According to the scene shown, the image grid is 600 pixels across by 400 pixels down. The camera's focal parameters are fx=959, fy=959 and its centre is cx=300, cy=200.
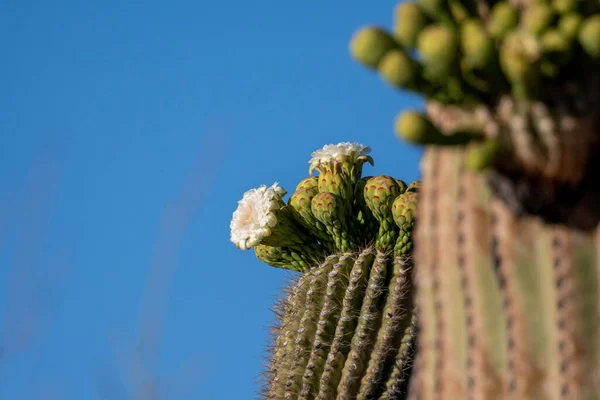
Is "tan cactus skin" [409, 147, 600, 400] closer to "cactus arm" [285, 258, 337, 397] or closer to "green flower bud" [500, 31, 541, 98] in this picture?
"green flower bud" [500, 31, 541, 98]

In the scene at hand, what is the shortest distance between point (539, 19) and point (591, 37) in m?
0.10

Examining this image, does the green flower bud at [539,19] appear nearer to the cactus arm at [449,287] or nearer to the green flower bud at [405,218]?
the cactus arm at [449,287]

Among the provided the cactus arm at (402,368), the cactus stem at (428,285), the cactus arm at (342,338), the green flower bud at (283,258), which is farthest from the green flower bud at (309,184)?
the cactus stem at (428,285)

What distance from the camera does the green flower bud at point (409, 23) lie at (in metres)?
1.55

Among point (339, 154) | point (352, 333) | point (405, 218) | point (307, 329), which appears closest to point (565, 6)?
point (405, 218)

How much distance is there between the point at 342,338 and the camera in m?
3.86

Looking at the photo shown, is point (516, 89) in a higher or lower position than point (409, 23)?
lower

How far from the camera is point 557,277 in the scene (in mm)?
1484

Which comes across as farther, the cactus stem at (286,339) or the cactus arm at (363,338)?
the cactus stem at (286,339)

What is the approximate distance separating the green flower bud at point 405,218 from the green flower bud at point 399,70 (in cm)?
235

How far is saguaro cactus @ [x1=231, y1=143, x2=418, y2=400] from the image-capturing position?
150 inches

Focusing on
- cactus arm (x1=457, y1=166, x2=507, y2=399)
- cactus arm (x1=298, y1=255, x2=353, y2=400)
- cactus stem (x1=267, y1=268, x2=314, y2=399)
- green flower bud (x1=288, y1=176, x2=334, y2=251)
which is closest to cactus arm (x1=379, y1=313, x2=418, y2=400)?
cactus arm (x1=298, y1=255, x2=353, y2=400)

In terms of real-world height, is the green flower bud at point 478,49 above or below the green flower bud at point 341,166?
below

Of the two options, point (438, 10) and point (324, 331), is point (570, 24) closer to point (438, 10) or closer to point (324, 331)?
point (438, 10)
